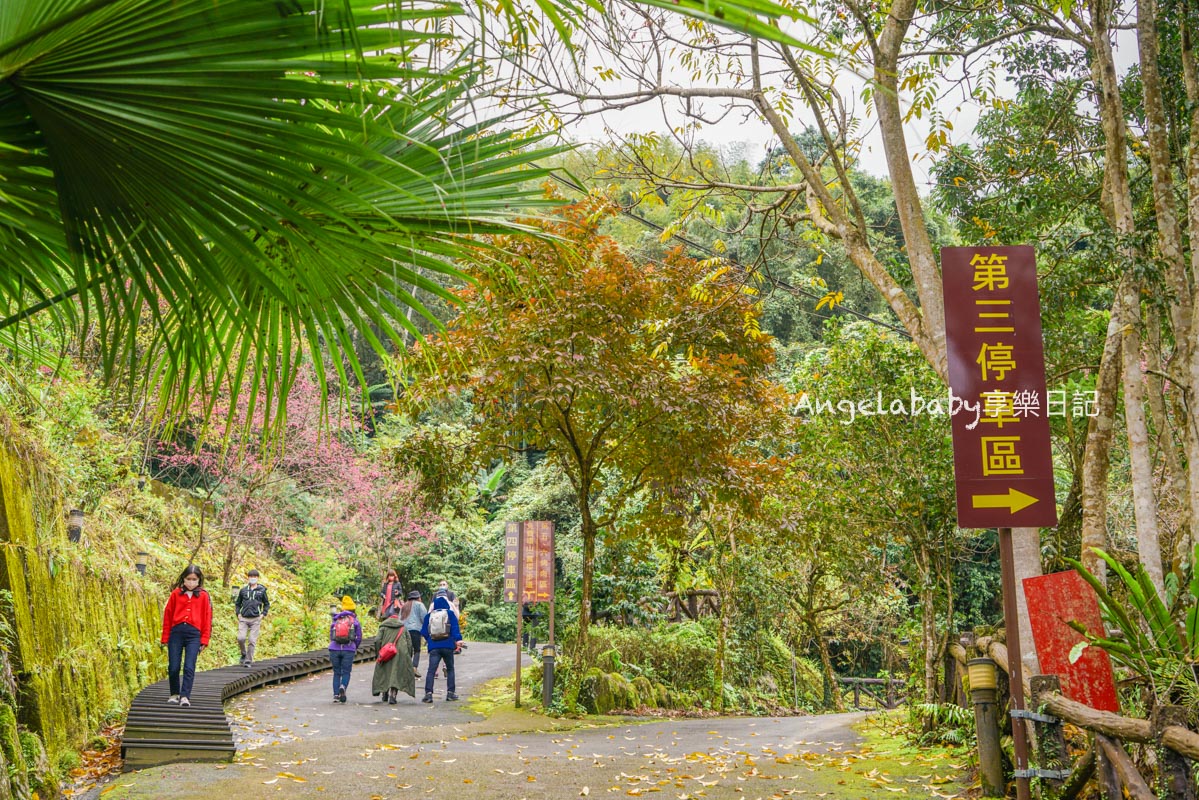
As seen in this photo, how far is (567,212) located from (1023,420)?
20.9ft

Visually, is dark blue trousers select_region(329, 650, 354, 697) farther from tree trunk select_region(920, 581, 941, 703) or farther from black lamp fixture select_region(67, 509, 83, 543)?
tree trunk select_region(920, 581, 941, 703)

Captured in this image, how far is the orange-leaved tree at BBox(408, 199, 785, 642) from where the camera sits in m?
10.0

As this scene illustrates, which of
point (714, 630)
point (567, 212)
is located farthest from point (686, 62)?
point (714, 630)

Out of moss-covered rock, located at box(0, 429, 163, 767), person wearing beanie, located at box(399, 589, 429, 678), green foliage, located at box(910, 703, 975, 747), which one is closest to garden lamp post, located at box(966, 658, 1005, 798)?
green foliage, located at box(910, 703, 975, 747)

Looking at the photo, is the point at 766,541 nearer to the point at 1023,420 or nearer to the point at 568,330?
the point at 568,330

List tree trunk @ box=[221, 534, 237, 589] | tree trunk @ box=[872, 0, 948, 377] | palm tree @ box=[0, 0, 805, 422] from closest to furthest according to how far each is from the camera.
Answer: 1. palm tree @ box=[0, 0, 805, 422]
2. tree trunk @ box=[872, 0, 948, 377]
3. tree trunk @ box=[221, 534, 237, 589]

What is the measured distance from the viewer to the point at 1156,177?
6.39 meters

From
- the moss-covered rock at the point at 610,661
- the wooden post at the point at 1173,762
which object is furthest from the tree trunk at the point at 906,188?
the moss-covered rock at the point at 610,661

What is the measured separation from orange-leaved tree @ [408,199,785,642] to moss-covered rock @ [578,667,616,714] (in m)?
1.08

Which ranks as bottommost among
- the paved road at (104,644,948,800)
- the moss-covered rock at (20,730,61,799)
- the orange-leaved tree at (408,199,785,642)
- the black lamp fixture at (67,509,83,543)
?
the paved road at (104,644,948,800)

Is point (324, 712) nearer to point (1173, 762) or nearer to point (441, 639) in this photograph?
point (441, 639)

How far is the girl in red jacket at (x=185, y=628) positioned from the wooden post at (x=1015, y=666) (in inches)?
265

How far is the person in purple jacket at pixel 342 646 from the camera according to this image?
11.6 m

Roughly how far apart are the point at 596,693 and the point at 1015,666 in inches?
308
